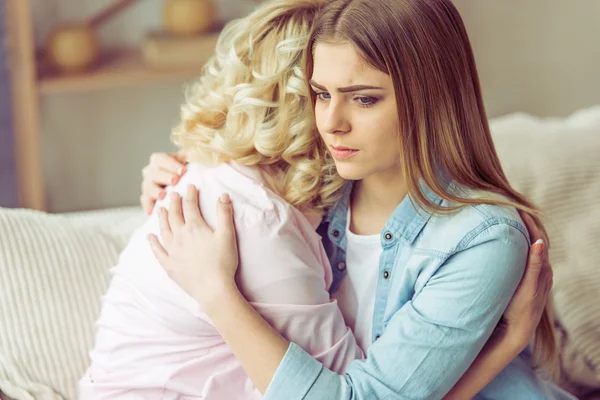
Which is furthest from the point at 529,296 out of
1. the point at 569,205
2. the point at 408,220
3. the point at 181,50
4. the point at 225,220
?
the point at 181,50

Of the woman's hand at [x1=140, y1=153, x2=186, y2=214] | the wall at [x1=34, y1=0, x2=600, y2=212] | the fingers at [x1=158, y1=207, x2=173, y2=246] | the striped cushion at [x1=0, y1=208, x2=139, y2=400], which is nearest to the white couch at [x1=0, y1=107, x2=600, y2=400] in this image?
the striped cushion at [x1=0, y1=208, x2=139, y2=400]

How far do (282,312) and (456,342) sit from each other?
0.23 metres

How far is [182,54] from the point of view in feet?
8.28

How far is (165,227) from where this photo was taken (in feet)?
3.89

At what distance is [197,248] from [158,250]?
69 mm

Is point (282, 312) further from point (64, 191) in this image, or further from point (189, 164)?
point (64, 191)

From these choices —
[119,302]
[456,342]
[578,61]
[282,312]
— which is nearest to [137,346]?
[119,302]

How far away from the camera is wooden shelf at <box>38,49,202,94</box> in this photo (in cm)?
246

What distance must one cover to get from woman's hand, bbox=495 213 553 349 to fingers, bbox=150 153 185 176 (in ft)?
1.77

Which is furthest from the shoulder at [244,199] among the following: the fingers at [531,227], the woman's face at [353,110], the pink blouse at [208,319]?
the fingers at [531,227]

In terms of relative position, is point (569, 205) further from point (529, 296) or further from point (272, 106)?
point (272, 106)

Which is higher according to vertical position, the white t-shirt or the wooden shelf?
the wooden shelf

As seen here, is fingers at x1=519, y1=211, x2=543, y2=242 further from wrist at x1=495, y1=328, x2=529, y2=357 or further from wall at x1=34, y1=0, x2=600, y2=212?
wall at x1=34, y1=0, x2=600, y2=212

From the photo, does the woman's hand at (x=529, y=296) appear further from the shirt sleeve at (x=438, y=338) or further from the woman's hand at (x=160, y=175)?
the woman's hand at (x=160, y=175)
